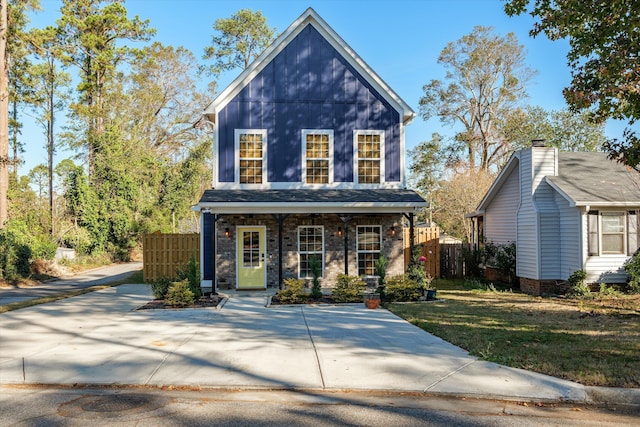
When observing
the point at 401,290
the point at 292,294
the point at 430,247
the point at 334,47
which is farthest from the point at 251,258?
the point at 430,247

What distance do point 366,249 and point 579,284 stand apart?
6.50 meters

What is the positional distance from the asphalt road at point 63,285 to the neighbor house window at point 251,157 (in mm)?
7561

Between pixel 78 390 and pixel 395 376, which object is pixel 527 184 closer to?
pixel 395 376

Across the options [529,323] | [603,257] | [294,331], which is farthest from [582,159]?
[294,331]

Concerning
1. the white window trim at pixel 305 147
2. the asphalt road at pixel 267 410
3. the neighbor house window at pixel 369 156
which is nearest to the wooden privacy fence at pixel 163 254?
the white window trim at pixel 305 147

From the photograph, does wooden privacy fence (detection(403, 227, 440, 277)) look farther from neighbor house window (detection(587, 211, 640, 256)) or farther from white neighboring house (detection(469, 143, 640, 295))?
neighbor house window (detection(587, 211, 640, 256))

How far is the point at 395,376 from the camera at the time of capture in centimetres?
673

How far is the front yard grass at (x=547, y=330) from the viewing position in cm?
711

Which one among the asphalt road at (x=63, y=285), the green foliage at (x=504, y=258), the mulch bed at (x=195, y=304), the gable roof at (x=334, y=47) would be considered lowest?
the asphalt road at (x=63, y=285)

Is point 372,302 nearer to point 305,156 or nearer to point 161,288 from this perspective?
point 161,288

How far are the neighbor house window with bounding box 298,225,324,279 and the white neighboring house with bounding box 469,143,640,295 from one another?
6740 mm

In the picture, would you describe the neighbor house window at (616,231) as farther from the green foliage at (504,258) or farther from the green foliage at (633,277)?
the green foliage at (504,258)

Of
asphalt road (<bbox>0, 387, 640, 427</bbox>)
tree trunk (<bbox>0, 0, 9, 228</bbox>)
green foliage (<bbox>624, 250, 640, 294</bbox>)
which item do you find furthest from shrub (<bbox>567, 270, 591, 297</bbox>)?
tree trunk (<bbox>0, 0, 9, 228</bbox>)

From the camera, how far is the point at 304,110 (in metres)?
17.2
